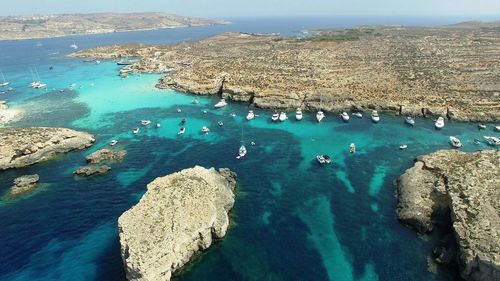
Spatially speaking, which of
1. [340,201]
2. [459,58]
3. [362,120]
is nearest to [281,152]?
[340,201]

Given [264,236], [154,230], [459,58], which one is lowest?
[264,236]

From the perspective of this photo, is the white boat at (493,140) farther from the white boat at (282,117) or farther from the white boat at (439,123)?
the white boat at (282,117)

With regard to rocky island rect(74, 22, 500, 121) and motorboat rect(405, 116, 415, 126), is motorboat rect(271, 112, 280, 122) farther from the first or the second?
motorboat rect(405, 116, 415, 126)

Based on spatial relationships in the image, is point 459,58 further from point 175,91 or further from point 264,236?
point 264,236

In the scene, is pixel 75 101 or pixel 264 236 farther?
pixel 75 101

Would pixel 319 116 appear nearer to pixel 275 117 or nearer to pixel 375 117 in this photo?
pixel 275 117

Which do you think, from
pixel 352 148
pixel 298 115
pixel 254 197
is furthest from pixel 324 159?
pixel 298 115

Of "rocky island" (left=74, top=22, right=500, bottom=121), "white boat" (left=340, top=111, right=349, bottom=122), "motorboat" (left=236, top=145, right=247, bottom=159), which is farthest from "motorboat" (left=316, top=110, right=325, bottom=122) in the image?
"motorboat" (left=236, top=145, right=247, bottom=159)
